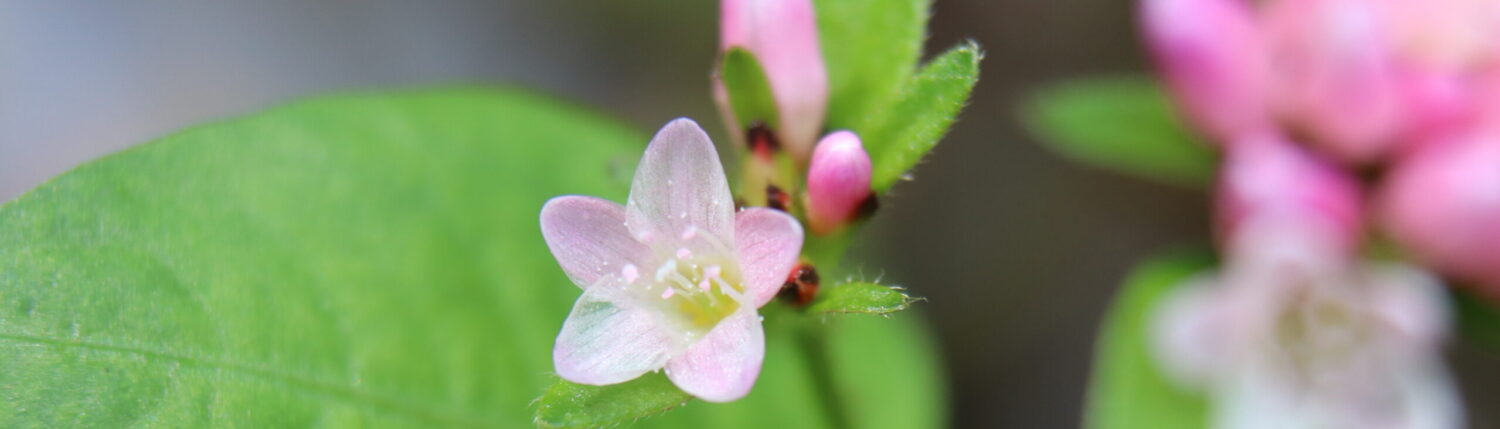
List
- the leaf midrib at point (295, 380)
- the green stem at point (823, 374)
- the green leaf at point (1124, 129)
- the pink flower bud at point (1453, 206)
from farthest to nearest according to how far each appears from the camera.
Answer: the green leaf at point (1124, 129)
the pink flower bud at point (1453, 206)
the green stem at point (823, 374)
the leaf midrib at point (295, 380)

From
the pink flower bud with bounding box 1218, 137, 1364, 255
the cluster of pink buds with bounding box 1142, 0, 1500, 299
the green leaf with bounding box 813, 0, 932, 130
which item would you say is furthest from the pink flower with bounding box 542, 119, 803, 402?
the cluster of pink buds with bounding box 1142, 0, 1500, 299

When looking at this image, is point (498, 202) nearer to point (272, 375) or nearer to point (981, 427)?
point (272, 375)

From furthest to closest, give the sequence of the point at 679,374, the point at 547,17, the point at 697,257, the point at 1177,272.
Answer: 1. the point at 547,17
2. the point at 1177,272
3. the point at 697,257
4. the point at 679,374

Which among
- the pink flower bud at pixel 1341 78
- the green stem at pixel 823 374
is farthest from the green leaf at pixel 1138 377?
the green stem at pixel 823 374

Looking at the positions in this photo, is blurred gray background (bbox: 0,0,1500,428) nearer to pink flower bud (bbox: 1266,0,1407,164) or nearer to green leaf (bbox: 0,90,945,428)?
pink flower bud (bbox: 1266,0,1407,164)

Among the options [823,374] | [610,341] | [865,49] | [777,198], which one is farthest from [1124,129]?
[610,341]

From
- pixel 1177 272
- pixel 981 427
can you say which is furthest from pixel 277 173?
pixel 981 427

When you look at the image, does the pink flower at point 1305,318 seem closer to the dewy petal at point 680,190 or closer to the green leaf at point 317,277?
the green leaf at point 317,277
